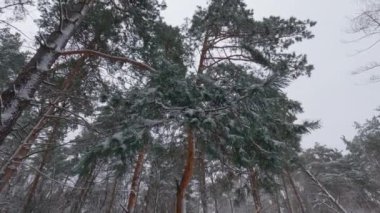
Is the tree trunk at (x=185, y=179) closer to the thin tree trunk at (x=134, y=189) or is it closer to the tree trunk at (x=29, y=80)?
the thin tree trunk at (x=134, y=189)

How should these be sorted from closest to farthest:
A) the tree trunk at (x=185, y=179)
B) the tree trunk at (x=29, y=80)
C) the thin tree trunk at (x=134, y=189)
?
the tree trunk at (x=29, y=80)
the tree trunk at (x=185, y=179)
the thin tree trunk at (x=134, y=189)

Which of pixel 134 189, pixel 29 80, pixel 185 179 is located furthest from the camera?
pixel 134 189

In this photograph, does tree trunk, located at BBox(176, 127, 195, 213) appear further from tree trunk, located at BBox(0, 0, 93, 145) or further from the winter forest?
tree trunk, located at BBox(0, 0, 93, 145)

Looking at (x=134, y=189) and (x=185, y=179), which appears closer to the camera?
(x=185, y=179)

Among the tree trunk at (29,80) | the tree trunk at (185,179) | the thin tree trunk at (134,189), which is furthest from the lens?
the thin tree trunk at (134,189)

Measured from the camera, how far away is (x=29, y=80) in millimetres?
3340

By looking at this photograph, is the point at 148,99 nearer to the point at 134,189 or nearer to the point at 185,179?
the point at 185,179

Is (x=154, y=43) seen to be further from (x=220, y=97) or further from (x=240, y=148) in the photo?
(x=240, y=148)

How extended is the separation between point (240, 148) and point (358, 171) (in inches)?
799

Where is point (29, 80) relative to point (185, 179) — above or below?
above

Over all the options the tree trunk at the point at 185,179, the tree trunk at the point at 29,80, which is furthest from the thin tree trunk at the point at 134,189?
the tree trunk at the point at 29,80

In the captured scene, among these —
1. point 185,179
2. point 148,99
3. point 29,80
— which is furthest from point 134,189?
point 29,80

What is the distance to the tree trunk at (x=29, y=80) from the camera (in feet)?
9.87

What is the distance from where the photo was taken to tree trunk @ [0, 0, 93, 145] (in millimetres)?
3007
